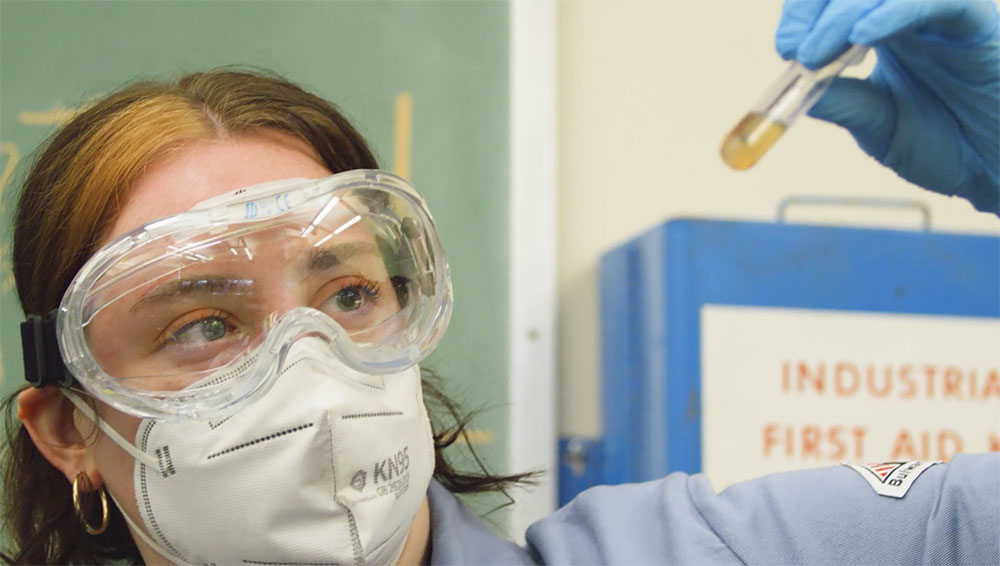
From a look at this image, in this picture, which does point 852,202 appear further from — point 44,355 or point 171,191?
point 44,355

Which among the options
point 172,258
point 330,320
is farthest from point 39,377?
point 330,320

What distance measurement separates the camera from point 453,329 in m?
1.44

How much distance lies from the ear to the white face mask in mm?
147

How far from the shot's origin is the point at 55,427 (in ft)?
2.90

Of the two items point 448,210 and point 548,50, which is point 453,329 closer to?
point 448,210

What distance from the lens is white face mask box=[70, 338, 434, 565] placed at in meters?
0.70

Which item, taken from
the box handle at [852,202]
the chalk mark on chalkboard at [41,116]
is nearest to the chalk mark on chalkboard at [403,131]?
the chalk mark on chalkboard at [41,116]

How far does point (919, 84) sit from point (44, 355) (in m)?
0.86

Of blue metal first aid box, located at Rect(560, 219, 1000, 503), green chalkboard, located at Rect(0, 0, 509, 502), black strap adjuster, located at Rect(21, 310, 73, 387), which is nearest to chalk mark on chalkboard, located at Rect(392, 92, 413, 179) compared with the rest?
green chalkboard, located at Rect(0, 0, 509, 502)

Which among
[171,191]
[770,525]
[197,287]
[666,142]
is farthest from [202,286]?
[666,142]

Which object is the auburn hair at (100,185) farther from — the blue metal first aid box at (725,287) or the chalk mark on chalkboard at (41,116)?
the chalk mark on chalkboard at (41,116)

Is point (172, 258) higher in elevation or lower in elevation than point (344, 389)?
higher

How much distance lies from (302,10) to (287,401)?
0.94 meters

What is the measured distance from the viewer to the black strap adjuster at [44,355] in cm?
79
